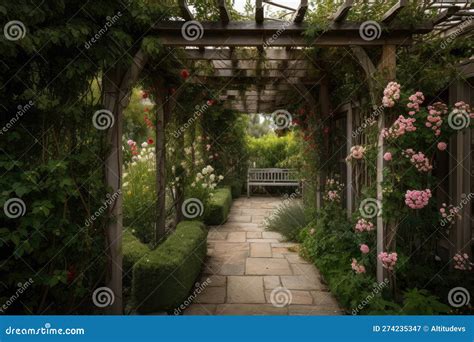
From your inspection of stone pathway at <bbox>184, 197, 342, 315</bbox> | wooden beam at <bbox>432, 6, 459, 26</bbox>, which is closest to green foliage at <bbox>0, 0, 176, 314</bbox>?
stone pathway at <bbox>184, 197, 342, 315</bbox>

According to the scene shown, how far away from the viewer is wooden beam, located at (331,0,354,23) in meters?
2.71

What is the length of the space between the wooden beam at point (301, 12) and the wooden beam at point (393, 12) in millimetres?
624

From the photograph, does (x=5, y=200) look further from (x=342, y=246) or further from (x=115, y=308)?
(x=342, y=246)

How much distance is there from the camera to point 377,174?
10.9 feet

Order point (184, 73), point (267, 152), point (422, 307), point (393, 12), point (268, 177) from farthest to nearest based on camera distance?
point (267, 152)
point (268, 177)
point (184, 73)
point (393, 12)
point (422, 307)

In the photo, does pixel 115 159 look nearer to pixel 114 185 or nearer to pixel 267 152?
pixel 114 185

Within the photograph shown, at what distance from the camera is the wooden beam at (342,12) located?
271 cm

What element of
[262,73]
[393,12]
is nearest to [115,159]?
[393,12]

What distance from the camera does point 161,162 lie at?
4914mm

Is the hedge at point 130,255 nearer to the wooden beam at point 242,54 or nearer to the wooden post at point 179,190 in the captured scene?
the wooden post at point 179,190

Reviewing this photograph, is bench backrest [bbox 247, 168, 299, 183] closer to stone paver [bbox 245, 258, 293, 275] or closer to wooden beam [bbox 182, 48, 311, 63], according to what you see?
stone paver [bbox 245, 258, 293, 275]

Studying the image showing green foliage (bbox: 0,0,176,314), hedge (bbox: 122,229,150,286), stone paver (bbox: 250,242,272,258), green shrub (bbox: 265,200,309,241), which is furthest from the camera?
green shrub (bbox: 265,200,309,241)

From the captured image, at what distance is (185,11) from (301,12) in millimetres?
877

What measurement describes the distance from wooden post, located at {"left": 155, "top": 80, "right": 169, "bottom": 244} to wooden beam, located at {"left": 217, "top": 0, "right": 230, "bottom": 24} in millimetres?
1916
